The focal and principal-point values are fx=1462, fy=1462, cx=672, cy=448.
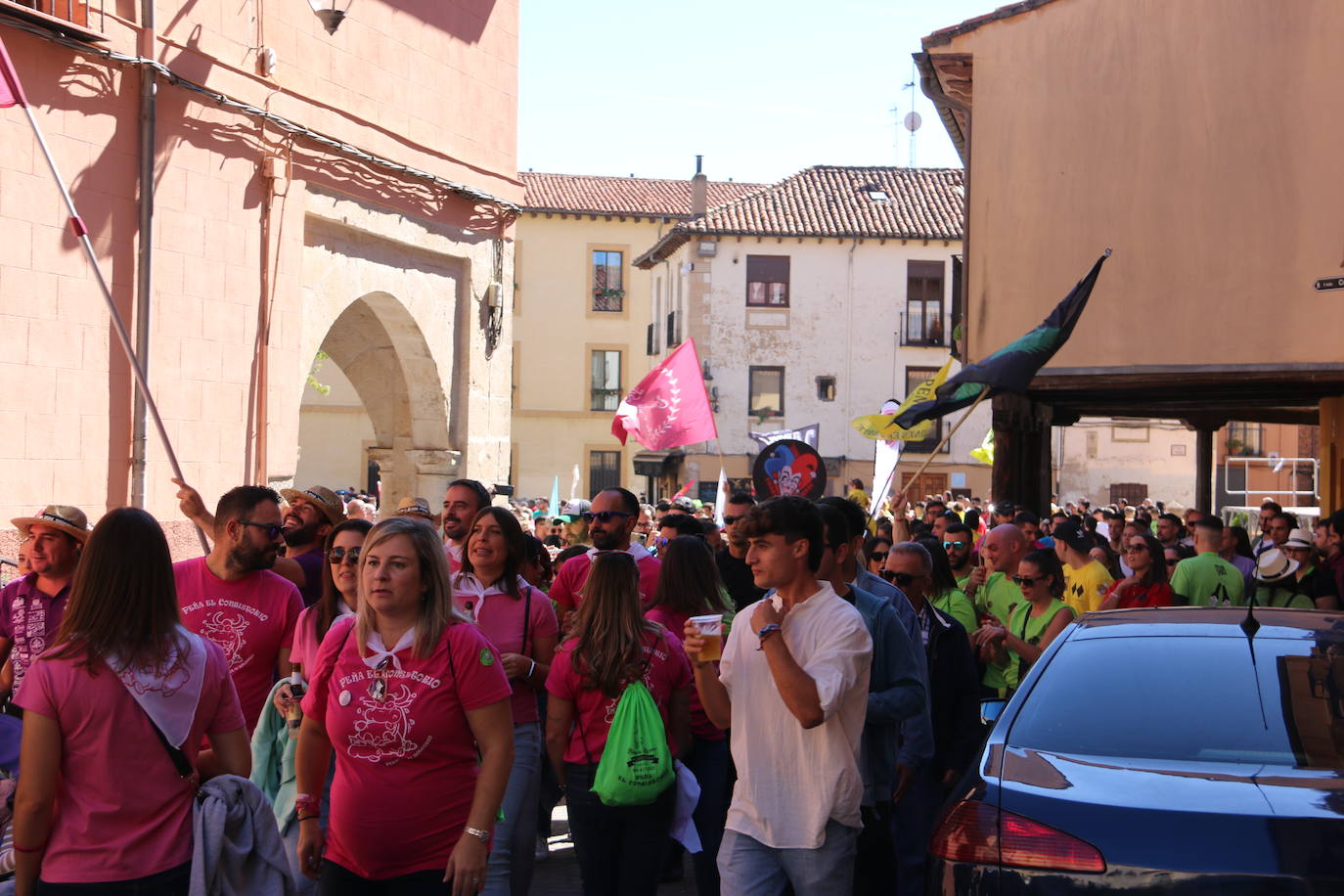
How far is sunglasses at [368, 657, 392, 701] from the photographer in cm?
425

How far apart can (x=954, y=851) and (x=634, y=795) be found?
6.03 feet

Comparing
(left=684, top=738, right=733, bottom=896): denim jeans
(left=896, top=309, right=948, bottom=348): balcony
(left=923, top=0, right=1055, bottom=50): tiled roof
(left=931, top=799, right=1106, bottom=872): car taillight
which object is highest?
(left=923, top=0, right=1055, bottom=50): tiled roof

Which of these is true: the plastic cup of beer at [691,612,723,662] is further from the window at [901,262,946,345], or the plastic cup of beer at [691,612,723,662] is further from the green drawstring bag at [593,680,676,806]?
the window at [901,262,946,345]

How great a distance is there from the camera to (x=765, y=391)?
4566 cm

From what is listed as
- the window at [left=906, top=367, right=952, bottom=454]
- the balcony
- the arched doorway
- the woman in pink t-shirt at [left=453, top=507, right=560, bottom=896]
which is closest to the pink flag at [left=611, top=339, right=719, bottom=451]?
the arched doorway

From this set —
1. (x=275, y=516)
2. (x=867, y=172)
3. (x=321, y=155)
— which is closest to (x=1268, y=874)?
(x=275, y=516)

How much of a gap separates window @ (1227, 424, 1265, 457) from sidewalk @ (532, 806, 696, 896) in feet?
128

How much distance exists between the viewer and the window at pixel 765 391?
45594mm

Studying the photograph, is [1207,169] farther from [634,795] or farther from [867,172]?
[867,172]

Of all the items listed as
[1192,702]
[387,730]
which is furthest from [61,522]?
[1192,702]

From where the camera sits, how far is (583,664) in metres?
5.81

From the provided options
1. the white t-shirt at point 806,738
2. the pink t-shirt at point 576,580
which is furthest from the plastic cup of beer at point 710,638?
the pink t-shirt at point 576,580

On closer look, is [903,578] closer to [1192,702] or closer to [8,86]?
[1192,702]

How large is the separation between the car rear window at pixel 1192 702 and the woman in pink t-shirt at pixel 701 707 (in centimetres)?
193
